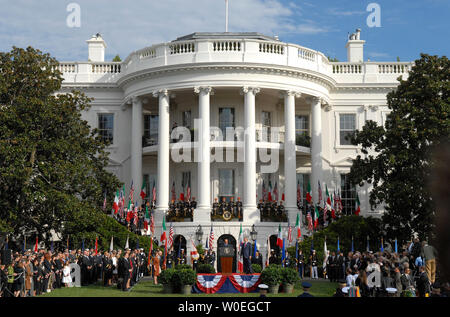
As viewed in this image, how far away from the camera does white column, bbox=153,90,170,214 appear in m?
32.2

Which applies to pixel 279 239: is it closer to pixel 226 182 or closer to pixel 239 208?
pixel 239 208

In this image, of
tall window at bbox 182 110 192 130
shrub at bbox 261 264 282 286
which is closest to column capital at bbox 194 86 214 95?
tall window at bbox 182 110 192 130

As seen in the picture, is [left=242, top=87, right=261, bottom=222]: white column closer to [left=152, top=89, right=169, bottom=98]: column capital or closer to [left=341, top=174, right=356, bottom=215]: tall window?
[left=152, top=89, right=169, bottom=98]: column capital

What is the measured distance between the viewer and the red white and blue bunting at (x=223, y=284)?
1972 cm

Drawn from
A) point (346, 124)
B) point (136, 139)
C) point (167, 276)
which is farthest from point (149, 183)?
point (167, 276)

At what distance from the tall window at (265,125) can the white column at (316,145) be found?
2.81m

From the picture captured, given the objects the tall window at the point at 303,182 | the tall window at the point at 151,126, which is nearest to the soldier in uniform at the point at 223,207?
→ the tall window at the point at 303,182

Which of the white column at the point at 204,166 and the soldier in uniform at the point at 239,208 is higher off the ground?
the white column at the point at 204,166

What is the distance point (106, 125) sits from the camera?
37.3m

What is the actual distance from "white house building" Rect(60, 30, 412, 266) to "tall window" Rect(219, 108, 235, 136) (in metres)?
0.06

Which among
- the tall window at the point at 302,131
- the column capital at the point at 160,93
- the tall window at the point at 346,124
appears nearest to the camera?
the column capital at the point at 160,93

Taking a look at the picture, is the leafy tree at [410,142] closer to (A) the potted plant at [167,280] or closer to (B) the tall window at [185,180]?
(B) the tall window at [185,180]

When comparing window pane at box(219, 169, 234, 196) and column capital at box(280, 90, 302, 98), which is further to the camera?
window pane at box(219, 169, 234, 196)
